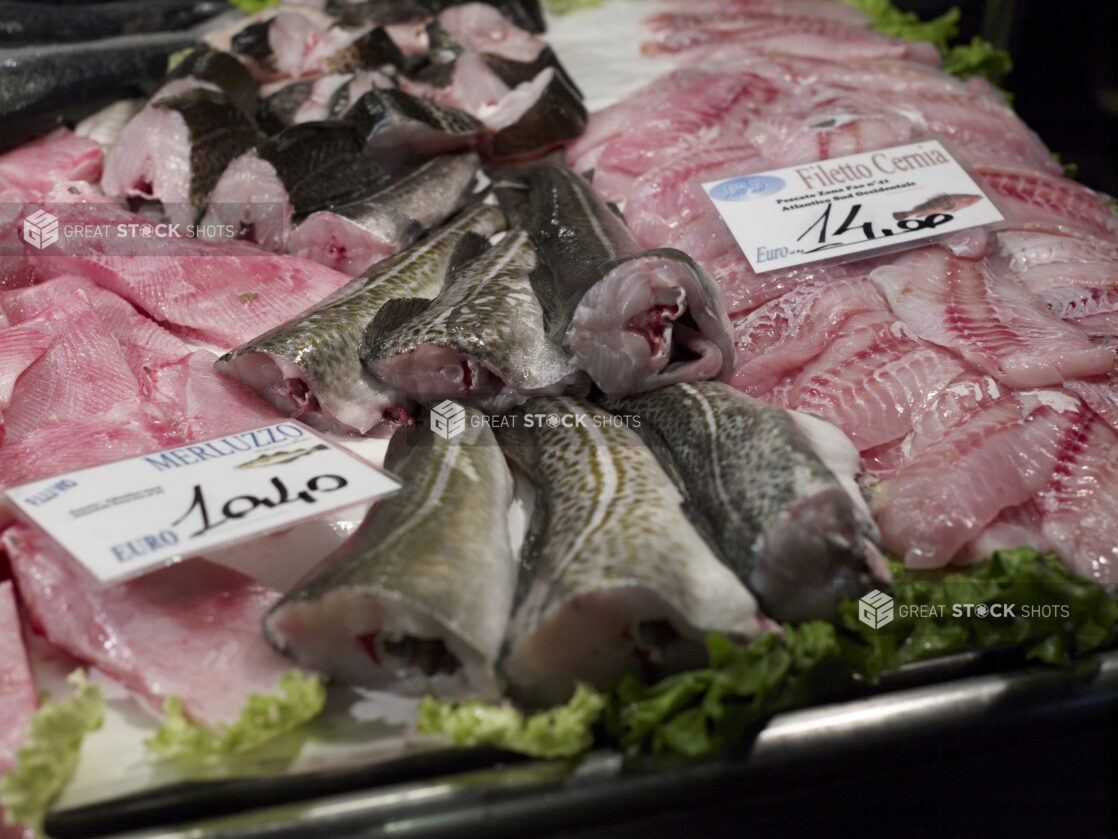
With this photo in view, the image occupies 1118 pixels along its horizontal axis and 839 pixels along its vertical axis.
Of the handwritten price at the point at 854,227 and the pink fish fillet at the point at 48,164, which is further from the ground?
the handwritten price at the point at 854,227

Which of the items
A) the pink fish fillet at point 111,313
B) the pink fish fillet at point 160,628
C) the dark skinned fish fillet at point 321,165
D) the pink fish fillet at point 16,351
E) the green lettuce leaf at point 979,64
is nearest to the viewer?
the pink fish fillet at point 160,628

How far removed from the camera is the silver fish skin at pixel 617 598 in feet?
5.28

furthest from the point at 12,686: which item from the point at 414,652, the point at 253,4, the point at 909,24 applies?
the point at 909,24

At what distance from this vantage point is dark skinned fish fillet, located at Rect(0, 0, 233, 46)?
4.01m

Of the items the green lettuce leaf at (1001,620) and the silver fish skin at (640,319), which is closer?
the green lettuce leaf at (1001,620)

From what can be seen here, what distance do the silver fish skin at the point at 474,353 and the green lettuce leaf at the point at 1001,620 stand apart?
3.17 feet

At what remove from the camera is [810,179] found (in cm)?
291

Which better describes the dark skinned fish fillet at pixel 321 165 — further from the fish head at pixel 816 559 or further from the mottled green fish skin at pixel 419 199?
Result: the fish head at pixel 816 559

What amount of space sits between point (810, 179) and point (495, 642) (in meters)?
1.99

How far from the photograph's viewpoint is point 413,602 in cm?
156

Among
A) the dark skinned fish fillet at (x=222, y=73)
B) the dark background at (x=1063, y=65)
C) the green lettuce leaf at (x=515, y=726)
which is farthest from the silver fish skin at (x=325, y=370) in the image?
the dark background at (x=1063, y=65)

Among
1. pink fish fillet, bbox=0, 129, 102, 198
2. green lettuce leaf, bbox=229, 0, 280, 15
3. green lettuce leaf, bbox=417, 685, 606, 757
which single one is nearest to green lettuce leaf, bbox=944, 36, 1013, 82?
green lettuce leaf, bbox=229, 0, 280, 15

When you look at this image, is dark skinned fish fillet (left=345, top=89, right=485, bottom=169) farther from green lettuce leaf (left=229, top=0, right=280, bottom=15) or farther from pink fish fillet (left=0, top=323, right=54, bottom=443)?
green lettuce leaf (left=229, top=0, right=280, bottom=15)

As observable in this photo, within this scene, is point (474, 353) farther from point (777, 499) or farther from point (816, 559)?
point (816, 559)
